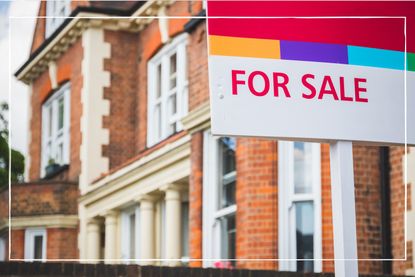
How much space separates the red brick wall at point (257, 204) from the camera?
36.0 ft

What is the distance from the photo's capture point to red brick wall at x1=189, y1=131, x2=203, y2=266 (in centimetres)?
1245

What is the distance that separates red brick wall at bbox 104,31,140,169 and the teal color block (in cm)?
1397

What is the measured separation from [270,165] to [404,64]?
6114mm

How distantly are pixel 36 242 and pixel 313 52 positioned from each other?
1543cm

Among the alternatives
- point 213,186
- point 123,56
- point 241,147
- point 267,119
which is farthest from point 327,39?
point 123,56

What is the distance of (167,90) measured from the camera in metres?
16.9

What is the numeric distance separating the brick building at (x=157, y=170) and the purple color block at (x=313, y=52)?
5.61 meters

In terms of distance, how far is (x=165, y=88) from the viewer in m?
17.0

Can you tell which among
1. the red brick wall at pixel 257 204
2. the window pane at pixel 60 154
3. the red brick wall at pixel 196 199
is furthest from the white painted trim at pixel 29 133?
the red brick wall at pixel 257 204

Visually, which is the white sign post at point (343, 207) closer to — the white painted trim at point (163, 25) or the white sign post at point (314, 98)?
the white sign post at point (314, 98)

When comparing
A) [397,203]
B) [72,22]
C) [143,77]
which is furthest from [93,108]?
[397,203]

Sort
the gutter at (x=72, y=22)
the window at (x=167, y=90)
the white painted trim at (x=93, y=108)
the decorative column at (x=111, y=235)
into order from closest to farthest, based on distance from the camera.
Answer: the window at (x=167, y=90)
the decorative column at (x=111, y=235)
the gutter at (x=72, y=22)
the white painted trim at (x=93, y=108)

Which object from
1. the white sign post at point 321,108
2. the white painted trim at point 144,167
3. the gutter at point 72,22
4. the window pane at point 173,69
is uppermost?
the gutter at point 72,22

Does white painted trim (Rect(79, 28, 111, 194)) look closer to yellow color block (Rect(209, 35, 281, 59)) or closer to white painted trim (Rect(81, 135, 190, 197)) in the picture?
white painted trim (Rect(81, 135, 190, 197))
